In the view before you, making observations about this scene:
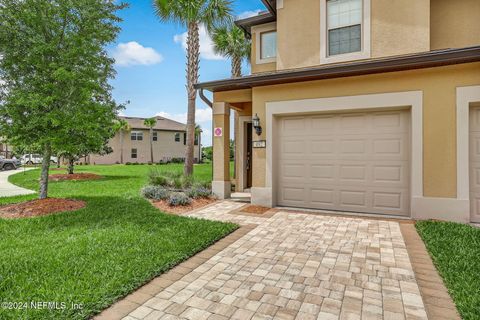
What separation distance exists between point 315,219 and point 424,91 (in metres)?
3.85

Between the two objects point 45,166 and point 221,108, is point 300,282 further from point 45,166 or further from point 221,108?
point 45,166

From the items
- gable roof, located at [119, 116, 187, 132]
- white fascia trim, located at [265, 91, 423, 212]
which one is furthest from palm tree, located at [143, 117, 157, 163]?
white fascia trim, located at [265, 91, 423, 212]

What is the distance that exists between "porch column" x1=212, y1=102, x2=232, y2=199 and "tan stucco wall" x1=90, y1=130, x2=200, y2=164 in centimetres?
2825

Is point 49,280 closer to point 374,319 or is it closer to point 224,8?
point 374,319

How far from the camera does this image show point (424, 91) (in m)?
6.29

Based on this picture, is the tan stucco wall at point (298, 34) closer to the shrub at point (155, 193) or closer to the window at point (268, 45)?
the window at point (268, 45)

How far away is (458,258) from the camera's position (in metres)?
4.02

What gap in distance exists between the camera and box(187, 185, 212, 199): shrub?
8773mm

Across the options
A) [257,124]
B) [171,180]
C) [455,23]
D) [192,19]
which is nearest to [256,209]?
[257,124]

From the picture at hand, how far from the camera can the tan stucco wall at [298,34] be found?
8414mm

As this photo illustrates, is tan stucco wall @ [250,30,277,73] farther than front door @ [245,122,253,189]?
No

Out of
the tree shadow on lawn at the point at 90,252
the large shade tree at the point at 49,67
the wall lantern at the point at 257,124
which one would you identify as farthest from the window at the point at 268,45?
the tree shadow on lawn at the point at 90,252

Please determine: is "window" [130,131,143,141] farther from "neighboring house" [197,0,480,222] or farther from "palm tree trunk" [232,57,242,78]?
"neighboring house" [197,0,480,222]

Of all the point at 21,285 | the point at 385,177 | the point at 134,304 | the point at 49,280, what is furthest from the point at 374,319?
the point at 385,177
